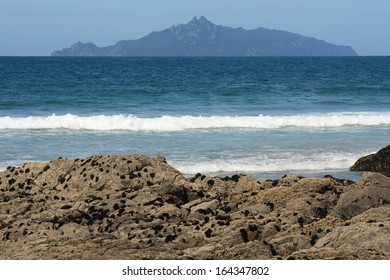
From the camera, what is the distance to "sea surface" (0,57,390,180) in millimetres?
21516

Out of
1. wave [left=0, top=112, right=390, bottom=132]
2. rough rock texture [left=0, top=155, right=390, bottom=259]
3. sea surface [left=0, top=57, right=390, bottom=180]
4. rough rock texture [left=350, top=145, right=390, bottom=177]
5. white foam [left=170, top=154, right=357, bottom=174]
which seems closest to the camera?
rough rock texture [left=0, top=155, right=390, bottom=259]

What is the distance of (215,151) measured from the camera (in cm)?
2316

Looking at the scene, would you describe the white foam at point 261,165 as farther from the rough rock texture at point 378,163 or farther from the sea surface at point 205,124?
the rough rock texture at point 378,163

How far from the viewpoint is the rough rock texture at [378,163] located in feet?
57.0

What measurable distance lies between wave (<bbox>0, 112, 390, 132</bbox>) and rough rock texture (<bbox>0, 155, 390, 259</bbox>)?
65.9ft

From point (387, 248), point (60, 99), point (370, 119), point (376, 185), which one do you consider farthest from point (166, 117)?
point (387, 248)

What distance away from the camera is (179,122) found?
32969mm

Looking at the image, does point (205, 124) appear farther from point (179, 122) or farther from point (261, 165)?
point (261, 165)

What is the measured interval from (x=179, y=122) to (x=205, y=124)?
1237 millimetres

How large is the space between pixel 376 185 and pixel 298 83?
53.0 m

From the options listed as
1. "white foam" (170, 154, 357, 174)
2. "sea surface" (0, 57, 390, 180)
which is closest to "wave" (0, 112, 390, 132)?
"sea surface" (0, 57, 390, 180)

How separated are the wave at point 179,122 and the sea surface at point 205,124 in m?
0.05

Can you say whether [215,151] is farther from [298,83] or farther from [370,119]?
[298,83]

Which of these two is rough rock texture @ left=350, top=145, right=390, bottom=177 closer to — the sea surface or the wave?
the sea surface
